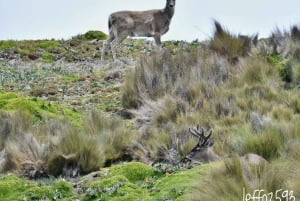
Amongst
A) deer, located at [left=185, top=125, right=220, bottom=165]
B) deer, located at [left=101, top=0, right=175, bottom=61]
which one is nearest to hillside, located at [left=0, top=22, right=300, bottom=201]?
deer, located at [left=185, top=125, right=220, bottom=165]

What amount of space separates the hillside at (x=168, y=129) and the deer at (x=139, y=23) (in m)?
6.91

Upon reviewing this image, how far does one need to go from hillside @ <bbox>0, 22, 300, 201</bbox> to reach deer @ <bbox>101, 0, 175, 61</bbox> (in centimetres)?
691

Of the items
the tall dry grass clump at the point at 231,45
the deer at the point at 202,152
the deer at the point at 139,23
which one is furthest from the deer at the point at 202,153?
the deer at the point at 139,23

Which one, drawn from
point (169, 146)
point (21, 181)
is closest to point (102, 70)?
point (169, 146)

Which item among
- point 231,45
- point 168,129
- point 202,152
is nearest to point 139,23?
point 231,45

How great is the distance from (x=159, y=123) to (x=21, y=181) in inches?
129

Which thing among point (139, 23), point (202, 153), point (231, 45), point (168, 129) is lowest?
point (202, 153)

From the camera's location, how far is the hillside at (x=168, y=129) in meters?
5.59

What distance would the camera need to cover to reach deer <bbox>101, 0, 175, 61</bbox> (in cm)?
2161

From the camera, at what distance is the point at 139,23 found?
22.0 metres

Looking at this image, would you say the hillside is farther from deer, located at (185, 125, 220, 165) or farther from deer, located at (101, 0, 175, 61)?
deer, located at (101, 0, 175, 61)

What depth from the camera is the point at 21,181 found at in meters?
6.43

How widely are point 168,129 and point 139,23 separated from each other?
1385 centimetres

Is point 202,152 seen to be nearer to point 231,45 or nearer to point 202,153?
point 202,153
